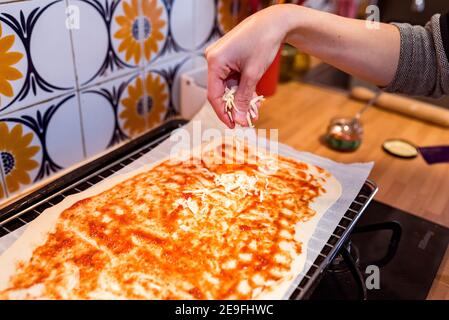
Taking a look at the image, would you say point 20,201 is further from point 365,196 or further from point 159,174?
point 365,196

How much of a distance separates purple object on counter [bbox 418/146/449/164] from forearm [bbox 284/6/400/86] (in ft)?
1.54

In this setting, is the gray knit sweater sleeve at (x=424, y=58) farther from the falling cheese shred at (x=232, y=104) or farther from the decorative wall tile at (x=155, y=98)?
the decorative wall tile at (x=155, y=98)

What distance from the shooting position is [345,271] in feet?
3.08

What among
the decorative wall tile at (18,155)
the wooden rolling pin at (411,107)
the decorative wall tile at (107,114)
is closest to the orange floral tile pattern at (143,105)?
the decorative wall tile at (107,114)

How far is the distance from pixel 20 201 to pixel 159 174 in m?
0.30

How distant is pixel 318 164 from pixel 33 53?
2.38ft

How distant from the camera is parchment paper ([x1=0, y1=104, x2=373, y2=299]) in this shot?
2.68ft

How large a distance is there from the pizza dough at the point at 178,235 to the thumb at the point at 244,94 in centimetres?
20

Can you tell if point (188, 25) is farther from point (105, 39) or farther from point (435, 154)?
point (435, 154)

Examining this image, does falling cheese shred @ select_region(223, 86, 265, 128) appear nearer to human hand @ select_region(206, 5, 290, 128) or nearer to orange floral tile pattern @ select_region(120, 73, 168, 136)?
human hand @ select_region(206, 5, 290, 128)

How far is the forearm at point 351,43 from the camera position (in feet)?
3.00

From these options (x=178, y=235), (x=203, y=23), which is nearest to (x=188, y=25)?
(x=203, y=23)
